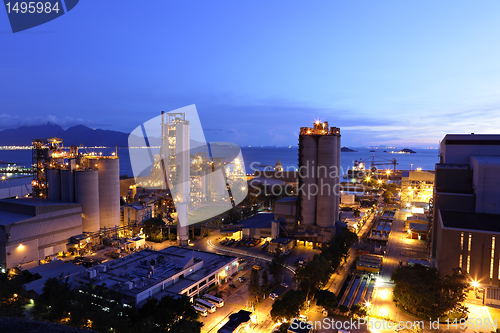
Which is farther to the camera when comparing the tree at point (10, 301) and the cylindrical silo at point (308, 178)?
the cylindrical silo at point (308, 178)

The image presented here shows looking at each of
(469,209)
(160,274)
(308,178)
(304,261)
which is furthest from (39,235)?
(469,209)

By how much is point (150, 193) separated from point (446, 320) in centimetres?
3396

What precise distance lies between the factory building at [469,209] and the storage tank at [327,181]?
7777 millimetres

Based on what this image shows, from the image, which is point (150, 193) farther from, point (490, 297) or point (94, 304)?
point (490, 297)

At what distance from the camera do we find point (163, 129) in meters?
39.8

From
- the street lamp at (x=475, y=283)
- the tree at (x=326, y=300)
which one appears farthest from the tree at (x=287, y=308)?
the street lamp at (x=475, y=283)

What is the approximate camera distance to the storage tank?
2639 cm

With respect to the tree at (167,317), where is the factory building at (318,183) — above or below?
above

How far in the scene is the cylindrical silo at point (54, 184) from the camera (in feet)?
87.9

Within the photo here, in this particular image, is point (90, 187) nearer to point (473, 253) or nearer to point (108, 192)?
point (108, 192)

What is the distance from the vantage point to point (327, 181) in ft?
87.1

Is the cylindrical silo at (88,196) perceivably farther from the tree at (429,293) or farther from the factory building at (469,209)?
the factory building at (469,209)

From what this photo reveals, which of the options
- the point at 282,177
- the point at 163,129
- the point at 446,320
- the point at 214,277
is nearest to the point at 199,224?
the point at 214,277

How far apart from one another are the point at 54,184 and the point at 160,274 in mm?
16663
